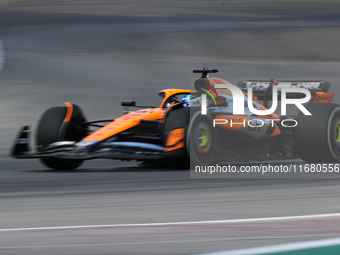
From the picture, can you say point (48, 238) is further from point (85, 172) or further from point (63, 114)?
point (63, 114)

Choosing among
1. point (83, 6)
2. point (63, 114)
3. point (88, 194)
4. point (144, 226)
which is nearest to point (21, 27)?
point (83, 6)

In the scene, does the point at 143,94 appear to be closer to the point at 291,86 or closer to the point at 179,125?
the point at 291,86

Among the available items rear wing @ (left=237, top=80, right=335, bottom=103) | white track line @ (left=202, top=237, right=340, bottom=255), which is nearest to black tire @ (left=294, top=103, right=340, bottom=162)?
rear wing @ (left=237, top=80, right=335, bottom=103)

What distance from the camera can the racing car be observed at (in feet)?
23.2

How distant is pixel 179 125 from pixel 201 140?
0.35m

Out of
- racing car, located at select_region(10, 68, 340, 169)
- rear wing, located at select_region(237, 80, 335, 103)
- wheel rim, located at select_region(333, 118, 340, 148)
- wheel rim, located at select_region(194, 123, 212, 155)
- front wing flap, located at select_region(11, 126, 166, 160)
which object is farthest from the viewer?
rear wing, located at select_region(237, 80, 335, 103)

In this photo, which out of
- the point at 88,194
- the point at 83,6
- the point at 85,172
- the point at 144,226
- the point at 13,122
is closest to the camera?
the point at 144,226

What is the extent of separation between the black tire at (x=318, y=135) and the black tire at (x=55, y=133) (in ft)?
9.29

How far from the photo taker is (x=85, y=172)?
7449 millimetres

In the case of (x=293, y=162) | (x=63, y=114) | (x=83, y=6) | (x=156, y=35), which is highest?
(x=83, y=6)

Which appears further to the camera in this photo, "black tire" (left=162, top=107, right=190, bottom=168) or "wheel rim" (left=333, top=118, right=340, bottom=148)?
"wheel rim" (left=333, top=118, right=340, bottom=148)

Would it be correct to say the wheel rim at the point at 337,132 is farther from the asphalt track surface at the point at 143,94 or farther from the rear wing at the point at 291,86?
the asphalt track surface at the point at 143,94

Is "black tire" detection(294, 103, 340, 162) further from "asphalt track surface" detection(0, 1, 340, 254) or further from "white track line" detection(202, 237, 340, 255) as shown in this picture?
"white track line" detection(202, 237, 340, 255)

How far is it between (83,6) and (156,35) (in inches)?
297
